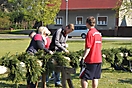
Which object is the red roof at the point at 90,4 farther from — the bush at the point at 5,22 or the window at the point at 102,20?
the bush at the point at 5,22

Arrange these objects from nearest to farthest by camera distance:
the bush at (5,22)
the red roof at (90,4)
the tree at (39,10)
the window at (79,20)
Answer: the tree at (39,10) < the red roof at (90,4) < the window at (79,20) < the bush at (5,22)

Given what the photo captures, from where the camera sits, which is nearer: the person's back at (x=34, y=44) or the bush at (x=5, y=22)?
the person's back at (x=34, y=44)

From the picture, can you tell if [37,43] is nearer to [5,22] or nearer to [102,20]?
[102,20]

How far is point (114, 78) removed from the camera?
33.8ft

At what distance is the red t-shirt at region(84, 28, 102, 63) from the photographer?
6711 mm

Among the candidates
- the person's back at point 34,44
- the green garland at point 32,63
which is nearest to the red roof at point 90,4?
the green garland at point 32,63

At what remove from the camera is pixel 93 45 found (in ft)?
22.2

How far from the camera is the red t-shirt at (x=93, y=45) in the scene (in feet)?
22.0

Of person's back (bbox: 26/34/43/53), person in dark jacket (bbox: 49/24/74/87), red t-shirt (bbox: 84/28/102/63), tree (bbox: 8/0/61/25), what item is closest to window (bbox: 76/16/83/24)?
tree (bbox: 8/0/61/25)

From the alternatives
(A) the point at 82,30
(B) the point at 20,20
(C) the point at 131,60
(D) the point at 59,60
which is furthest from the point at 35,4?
(D) the point at 59,60

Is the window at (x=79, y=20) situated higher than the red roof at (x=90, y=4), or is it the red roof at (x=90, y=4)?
the red roof at (x=90, y=4)

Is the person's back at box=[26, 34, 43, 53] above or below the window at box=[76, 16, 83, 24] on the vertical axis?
above

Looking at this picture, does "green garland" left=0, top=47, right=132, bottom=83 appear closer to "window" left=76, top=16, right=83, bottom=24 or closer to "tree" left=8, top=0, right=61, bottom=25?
"tree" left=8, top=0, right=61, bottom=25

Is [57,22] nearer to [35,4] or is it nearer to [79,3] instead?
[79,3]
